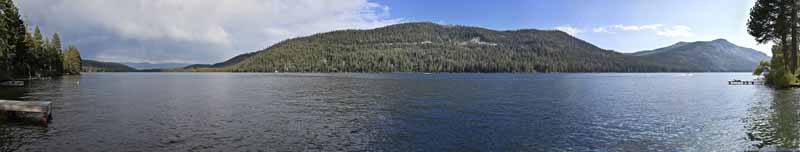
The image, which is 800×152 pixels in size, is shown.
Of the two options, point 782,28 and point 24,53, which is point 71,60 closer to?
point 24,53

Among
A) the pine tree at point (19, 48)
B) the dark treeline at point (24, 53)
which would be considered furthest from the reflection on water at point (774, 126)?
the pine tree at point (19, 48)

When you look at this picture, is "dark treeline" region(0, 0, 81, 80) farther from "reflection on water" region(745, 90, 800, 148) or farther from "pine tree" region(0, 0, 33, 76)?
"reflection on water" region(745, 90, 800, 148)

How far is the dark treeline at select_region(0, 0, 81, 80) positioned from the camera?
80569 millimetres

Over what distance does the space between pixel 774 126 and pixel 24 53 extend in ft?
434

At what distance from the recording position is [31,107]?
34.4 metres

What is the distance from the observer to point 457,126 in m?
32.4

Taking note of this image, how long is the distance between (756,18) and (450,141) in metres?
80.9

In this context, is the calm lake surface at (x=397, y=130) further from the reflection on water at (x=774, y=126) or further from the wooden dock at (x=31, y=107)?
the wooden dock at (x=31, y=107)

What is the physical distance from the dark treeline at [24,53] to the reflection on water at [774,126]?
75.7 m

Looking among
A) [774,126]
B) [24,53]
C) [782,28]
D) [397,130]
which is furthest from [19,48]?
[782,28]

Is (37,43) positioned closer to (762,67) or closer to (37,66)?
(37,66)

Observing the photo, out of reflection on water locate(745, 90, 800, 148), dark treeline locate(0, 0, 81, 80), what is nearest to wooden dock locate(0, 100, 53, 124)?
dark treeline locate(0, 0, 81, 80)

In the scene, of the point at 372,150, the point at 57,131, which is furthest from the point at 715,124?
the point at 57,131

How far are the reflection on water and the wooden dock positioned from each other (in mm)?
45552
